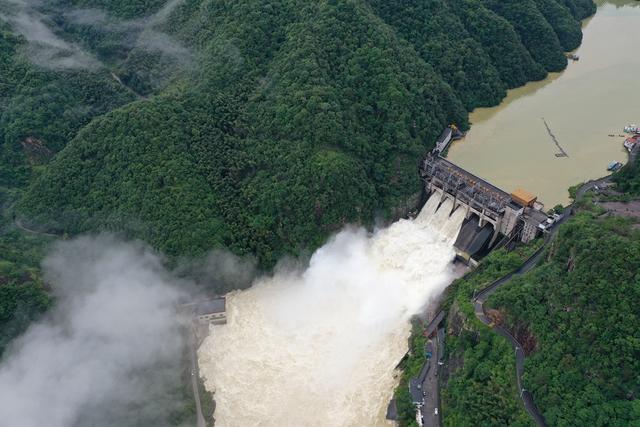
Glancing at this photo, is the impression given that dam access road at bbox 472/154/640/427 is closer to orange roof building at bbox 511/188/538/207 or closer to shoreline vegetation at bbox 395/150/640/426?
shoreline vegetation at bbox 395/150/640/426

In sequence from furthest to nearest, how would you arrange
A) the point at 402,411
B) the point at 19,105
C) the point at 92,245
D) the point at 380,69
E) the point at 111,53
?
the point at 111,53 < the point at 19,105 < the point at 380,69 < the point at 92,245 < the point at 402,411

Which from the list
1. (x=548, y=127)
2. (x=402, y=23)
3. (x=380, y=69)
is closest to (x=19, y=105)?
(x=380, y=69)

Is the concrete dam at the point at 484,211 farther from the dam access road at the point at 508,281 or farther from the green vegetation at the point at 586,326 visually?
the green vegetation at the point at 586,326

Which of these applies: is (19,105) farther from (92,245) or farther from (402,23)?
(402,23)

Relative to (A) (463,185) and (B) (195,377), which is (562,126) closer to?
(A) (463,185)

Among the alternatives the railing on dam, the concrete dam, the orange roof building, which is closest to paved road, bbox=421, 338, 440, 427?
the concrete dam
